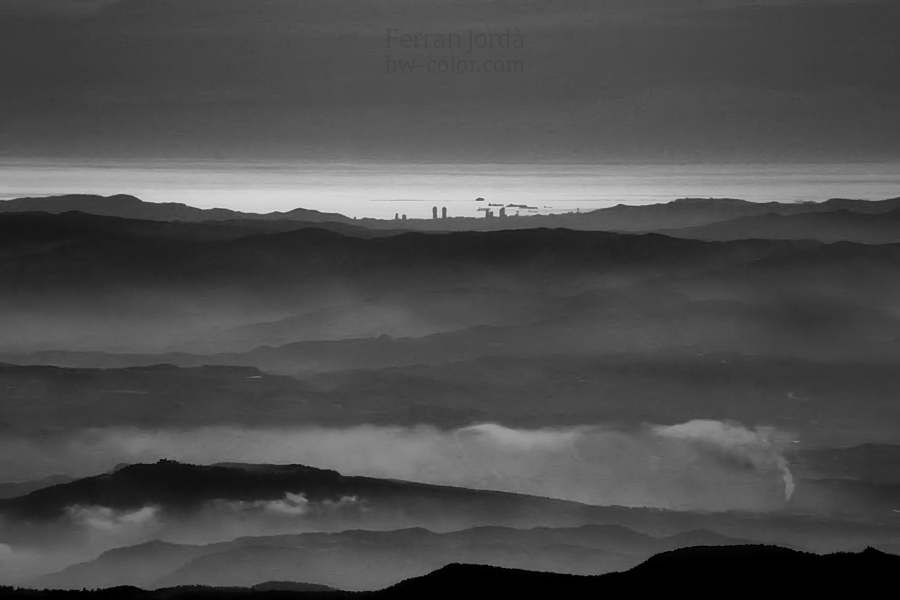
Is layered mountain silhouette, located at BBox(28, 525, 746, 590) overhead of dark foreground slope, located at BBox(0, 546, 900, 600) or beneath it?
overhead

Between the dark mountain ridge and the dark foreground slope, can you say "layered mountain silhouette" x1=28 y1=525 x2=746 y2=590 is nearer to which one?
the dark foreground slope

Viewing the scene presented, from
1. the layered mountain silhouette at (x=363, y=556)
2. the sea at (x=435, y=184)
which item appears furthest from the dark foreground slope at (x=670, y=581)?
the sea at (x=435, y=184)

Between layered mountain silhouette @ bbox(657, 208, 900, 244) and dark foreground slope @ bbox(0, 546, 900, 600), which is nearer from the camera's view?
dark foreground slope @ bbox(0, 546, 900, 600)

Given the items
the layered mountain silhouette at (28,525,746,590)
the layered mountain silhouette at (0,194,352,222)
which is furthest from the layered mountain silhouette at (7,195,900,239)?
the layered mountain silhouette at (28,525,746,590)

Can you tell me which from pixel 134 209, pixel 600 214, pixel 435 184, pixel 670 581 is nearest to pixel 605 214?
pixel 600 214

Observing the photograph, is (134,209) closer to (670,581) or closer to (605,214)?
(605,214)

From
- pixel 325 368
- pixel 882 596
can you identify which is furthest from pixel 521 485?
pixel 882 596

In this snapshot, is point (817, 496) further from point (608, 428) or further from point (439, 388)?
point (439, 388)
